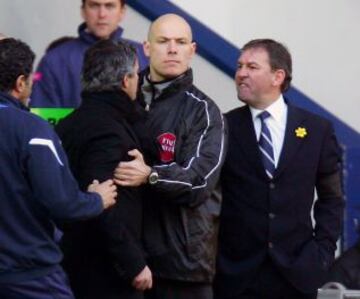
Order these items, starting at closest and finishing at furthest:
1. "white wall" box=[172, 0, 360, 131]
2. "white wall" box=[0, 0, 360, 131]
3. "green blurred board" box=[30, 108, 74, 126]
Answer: "green blurred board" box=[30, 108, 74, 126]
"white wall" box=[0, 0, 360, 131]
"white wall" box=[172, 0, 360, 131]

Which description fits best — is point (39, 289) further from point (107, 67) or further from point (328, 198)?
point (328, 198)

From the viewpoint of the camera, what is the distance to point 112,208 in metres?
6.71

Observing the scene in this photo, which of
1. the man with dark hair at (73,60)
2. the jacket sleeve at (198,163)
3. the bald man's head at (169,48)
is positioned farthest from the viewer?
the man with dark hair at (73,60)

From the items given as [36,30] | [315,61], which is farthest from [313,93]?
[36,30]

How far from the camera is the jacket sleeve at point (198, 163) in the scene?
23.2 feet

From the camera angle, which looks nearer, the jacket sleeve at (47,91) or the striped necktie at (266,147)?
the striped necktie at (266,147)

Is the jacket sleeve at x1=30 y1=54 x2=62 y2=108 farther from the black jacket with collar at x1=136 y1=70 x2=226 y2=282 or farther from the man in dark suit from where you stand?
the man in dark suit

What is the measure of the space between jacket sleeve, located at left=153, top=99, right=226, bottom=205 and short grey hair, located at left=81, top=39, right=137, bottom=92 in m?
0.48

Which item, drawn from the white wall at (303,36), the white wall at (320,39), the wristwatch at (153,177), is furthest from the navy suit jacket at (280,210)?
the white wall at (320,39)

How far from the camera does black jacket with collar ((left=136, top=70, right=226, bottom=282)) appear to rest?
713 cm

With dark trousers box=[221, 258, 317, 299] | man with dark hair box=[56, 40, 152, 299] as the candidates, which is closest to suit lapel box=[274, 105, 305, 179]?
dark trousers box=[221, 258, 317, 299]

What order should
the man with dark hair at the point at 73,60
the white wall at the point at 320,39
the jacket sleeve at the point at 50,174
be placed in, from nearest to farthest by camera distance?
the jacket sleeve at the point at 50,174, the man with dark hair at the point at 73,60, the white wall at the point at 320,39

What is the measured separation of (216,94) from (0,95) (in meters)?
2.89

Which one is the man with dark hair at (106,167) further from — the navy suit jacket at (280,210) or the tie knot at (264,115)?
the tie knot at (264,115)
